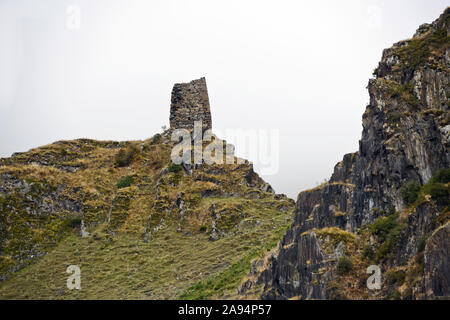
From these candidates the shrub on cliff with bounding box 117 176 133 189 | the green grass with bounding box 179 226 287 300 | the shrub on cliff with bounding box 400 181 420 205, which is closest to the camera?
the shrub on cliff with bounding box 400 181 420 205

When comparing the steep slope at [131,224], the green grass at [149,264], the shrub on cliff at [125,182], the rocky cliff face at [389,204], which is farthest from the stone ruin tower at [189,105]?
the rocky cliff face at [389,204]

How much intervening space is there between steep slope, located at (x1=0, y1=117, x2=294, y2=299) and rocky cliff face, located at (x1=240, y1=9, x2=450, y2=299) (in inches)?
252

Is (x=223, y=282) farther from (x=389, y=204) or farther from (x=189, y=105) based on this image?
(x=189, y=105)

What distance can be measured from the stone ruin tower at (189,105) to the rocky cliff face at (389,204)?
28772 mm

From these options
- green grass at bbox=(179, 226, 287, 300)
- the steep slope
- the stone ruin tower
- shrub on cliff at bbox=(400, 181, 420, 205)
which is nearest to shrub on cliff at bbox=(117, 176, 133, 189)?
the steep slope

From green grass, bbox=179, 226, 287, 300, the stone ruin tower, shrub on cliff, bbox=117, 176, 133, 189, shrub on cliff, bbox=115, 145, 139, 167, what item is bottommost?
green grass, bbox=179, 226, 287, 300

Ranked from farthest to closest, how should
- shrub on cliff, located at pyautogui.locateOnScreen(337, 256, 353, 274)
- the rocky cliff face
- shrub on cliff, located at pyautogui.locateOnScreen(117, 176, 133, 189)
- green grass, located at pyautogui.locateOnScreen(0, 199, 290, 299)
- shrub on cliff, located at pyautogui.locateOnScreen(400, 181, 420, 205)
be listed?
1. shrub on cliff, located at pyautogui.locateOnScreen(117, 176, 133, 189)
2. green grass, located at pyautogui.locateOnScreen(0, 199, 290, 299)
3. shrub on cliff, located at pyautogui.locateOnScreen(400, 181, 420, 205)
4. shrub on cliff, located at pyautogui.locateOnScreen(337, 256, 353, 274)
5. the rocky cliff face

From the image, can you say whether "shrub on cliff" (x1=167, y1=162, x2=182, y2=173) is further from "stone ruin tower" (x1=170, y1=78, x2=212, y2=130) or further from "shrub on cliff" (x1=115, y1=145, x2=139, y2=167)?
"stone ruin tower" (x1=170, y1=78, x2=212, y2=130)

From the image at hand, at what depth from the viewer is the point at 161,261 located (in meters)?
34.2

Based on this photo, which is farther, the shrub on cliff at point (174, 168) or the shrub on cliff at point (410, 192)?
the shrub on cliff at point (174, 168)

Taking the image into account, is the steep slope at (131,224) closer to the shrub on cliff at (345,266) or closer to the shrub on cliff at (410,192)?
the shrub on cliff at (345,266)

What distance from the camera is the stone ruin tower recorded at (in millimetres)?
52438

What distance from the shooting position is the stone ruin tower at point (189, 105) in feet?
172

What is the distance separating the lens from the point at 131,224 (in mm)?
40000
